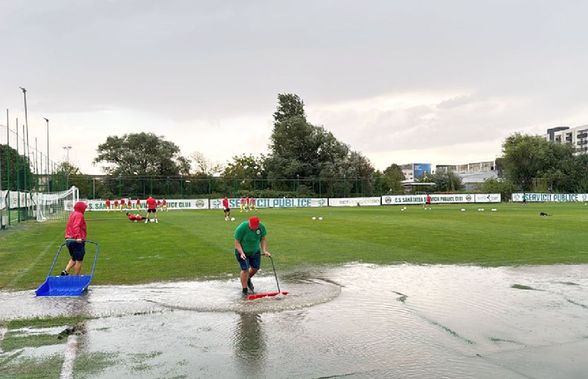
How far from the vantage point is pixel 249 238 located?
397 inches

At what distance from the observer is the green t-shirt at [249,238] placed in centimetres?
998

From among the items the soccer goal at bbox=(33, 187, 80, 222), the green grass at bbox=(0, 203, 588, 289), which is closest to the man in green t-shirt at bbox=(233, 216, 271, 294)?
the green grass at bbox=(0, 203, 588, 289)

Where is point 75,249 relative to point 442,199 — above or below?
above

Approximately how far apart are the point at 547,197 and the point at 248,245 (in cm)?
7297

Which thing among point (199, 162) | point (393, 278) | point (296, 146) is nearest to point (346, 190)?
point (296, 146)

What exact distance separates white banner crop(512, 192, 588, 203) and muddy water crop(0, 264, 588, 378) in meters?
64.7

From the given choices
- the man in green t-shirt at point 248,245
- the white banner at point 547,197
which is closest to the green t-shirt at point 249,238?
the man in green t-shirt at point 248,245

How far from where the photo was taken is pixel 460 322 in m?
7.88

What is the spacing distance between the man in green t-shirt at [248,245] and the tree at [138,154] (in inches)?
2974

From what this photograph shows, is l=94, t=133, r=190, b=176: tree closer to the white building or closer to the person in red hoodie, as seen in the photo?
the person in red hoodie

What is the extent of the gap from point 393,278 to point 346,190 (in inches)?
2380

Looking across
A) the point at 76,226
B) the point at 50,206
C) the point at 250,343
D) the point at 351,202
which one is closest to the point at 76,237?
the point at 76,226

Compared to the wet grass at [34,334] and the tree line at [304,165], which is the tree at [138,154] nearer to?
the tree line at [304,165]

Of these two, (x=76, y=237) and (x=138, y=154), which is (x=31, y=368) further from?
(x=138, y=154)
